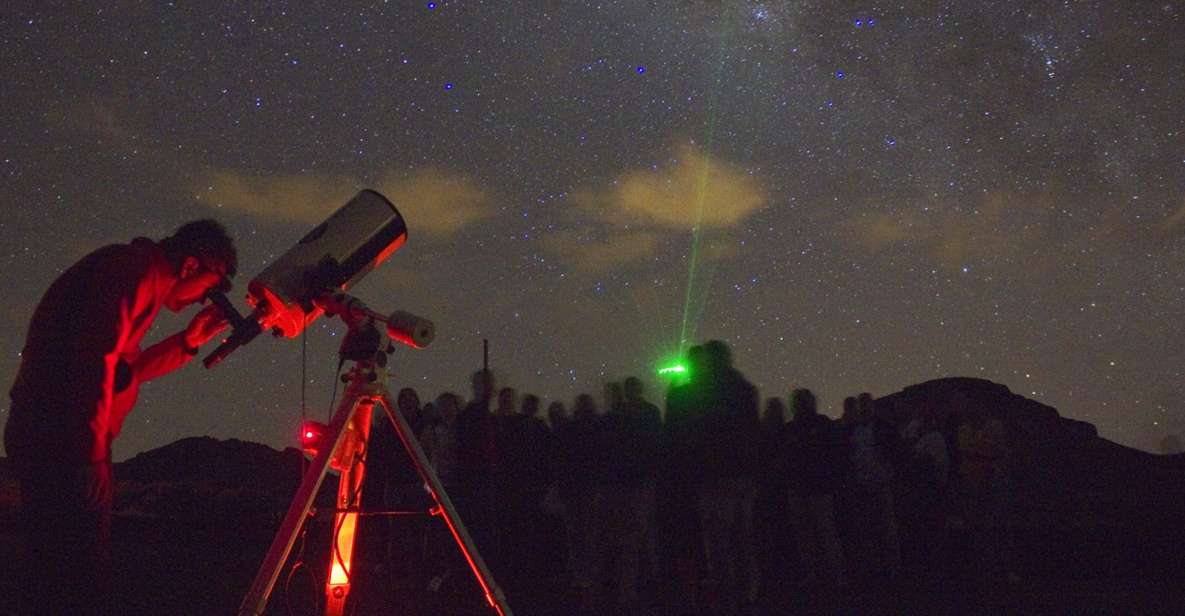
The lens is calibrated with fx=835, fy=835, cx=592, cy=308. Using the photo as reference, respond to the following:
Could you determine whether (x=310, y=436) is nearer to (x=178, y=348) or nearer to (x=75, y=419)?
(x=178, y=348)

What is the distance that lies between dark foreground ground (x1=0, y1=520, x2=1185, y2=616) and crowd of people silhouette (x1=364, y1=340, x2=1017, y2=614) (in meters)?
0.15

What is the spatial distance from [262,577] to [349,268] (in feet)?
3.58

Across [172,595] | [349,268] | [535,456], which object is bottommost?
[172,595]

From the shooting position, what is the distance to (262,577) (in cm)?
217

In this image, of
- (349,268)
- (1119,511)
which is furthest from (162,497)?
(1119,511)

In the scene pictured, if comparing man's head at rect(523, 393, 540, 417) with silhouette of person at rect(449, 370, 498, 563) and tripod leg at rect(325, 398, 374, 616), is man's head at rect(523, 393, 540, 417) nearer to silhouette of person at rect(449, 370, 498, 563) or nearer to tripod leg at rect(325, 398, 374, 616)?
silhouette of person at rect(449, 370, 498, 563)

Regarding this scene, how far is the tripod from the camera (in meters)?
2.41

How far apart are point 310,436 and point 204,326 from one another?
1.54 ft

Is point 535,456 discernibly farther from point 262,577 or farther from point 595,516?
point 262,577

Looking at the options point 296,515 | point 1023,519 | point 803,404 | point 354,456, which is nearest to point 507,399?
point 803,404

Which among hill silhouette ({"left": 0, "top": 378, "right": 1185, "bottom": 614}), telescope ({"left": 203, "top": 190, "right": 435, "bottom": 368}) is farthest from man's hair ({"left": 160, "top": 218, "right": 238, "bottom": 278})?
hill silhouette ({"left": 0, "top": 378, "right": 1185, "bottom": 614})

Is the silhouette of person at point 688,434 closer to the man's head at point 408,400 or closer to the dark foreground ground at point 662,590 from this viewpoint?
the dark foreground ground at point 662,590

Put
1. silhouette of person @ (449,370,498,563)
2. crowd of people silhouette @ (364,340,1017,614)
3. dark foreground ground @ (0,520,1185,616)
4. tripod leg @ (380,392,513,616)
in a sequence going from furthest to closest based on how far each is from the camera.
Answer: silhouette of person @ (449,370,498,563) → dark foreground ground @ (0,520,1185,616) → crowd of people silhouette @ (364,340,1017,614) → tripod leg @ (380,392,513,616)

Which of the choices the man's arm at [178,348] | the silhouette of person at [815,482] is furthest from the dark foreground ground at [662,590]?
the man's arm at [178,348]
